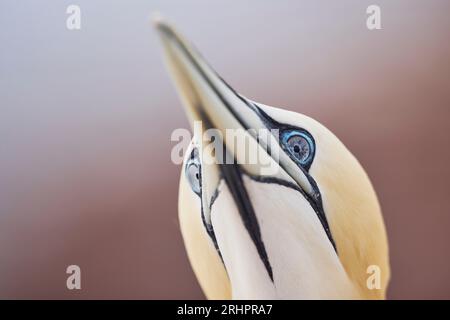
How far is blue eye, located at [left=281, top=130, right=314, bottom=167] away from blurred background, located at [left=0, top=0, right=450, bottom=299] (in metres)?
0.23

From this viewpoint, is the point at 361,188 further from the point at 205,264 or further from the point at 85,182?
the point at 85,182

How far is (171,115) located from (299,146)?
424 mm

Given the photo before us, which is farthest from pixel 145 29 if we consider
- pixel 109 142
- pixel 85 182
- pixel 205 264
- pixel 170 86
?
pixel 205 264

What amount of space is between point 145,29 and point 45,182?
506 millimetres

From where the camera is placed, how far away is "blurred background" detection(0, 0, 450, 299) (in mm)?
1451

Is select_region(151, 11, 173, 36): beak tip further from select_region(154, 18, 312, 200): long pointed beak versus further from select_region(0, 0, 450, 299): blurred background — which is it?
select_region(0, 0, 450, 299): blurred background

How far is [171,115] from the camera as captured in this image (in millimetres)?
1481

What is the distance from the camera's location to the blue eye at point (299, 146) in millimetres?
1178

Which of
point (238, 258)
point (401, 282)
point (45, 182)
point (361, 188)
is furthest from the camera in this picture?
point (45, 182)

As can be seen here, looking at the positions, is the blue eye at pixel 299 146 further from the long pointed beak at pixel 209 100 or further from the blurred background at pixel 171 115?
the blurred background at pixel 171 115

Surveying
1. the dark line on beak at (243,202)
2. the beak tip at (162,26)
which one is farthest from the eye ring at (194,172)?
the beak tip at (162,26)

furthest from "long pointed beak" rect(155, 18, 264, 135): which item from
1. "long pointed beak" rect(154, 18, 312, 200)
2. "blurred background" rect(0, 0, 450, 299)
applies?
"blurred background" rect(0, 0, 450, 299)

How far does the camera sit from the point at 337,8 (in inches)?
58.1

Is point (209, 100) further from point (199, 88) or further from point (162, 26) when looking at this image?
point (162, 26)
